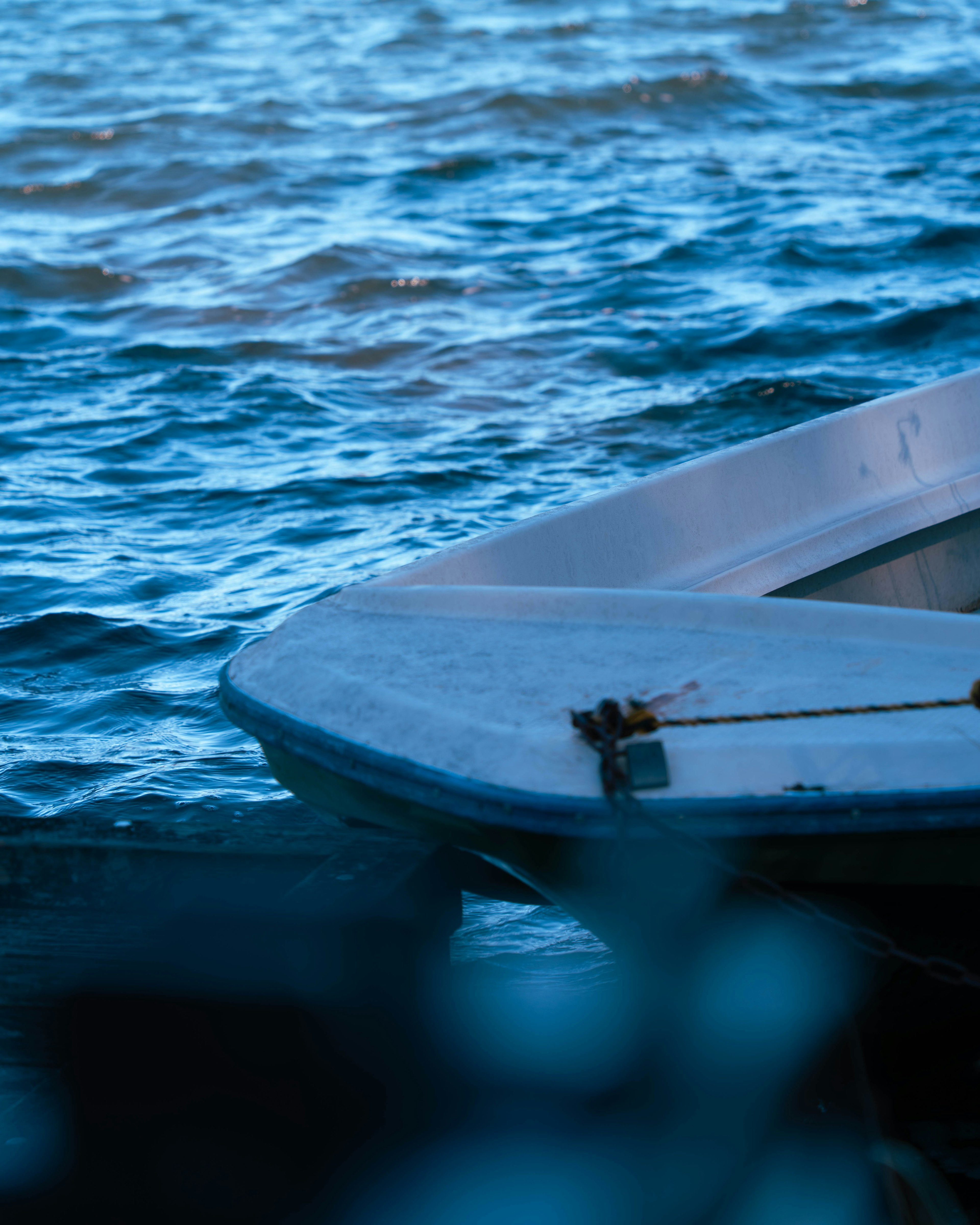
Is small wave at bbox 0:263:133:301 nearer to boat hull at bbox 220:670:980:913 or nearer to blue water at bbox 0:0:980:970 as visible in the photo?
blue water at bbox 0:0:980:970

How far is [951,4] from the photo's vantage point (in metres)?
19.5

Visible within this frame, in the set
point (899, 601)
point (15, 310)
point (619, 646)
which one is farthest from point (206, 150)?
point (619, 646)

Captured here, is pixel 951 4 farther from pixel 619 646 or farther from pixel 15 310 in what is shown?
pixel 619 646

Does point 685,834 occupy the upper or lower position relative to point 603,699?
lower

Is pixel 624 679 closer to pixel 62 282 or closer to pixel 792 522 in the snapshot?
pixel 792 522

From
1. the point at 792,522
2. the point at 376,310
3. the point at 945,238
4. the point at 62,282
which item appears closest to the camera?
the point at 792,522

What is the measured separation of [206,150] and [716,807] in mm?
12265

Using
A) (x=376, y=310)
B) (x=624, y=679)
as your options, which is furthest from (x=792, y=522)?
(x=376, y=310)

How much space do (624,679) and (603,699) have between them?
83 millimetres

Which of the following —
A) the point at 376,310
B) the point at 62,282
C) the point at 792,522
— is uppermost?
the point at 62,282

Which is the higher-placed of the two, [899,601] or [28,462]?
[28,462]

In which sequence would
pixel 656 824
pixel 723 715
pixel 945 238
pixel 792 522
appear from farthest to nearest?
1. pixel 945 238
2. pixel 792 522
3. pixel 723 715
4. pixel 656 824

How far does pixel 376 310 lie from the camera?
8.34m

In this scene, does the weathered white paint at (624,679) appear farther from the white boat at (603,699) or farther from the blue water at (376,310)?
the blue water at (376,310)
